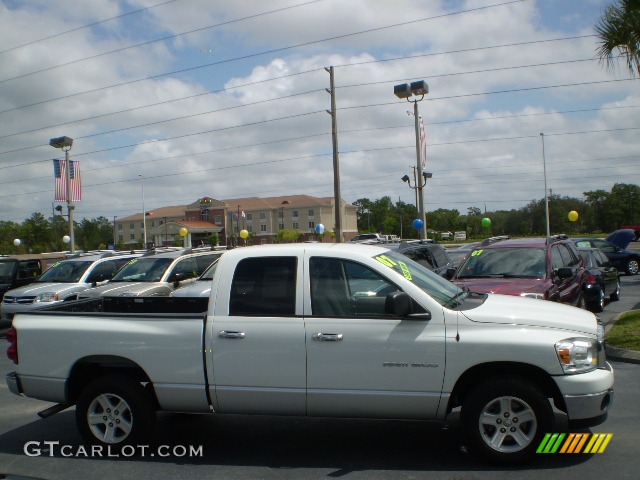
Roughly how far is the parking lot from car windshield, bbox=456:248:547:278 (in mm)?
2927

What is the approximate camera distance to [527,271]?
391 inches

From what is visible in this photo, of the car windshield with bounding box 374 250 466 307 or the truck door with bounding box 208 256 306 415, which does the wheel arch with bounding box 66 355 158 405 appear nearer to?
the truck door with bounding box 208 256 306 415

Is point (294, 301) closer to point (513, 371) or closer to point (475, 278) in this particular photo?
point (513, 371)

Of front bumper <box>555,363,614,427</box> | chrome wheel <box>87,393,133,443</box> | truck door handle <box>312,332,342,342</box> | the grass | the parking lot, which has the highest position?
truck door handle <box>312,332,342,342</box>

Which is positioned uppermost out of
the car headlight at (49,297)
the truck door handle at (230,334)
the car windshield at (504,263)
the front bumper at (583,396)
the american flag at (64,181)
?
the american flag at (64,181)

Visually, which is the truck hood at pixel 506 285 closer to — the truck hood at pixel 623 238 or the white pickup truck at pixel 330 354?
the white pickup truck at pixel 330 354

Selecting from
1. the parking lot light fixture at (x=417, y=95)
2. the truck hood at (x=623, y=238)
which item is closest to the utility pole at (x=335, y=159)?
the parking lot light fixture at (x=417, y=95)

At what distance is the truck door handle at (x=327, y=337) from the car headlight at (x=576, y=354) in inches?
70.1

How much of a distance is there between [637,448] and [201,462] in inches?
153

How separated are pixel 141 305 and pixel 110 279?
8920mm

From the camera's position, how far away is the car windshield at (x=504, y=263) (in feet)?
32.7

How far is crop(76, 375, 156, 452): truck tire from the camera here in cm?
577

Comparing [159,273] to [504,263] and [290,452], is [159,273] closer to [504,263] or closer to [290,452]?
[504,263]

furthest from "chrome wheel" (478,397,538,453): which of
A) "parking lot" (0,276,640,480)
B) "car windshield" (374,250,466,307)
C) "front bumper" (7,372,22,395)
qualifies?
"front bumper" (7,372,22,395)
